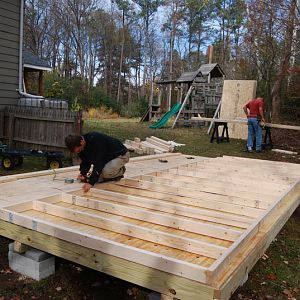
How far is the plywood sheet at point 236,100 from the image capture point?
1154 centimetres

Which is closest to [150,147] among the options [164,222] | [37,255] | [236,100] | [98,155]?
[236,100]

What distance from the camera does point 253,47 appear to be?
49.0ft

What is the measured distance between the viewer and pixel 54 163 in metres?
6.26

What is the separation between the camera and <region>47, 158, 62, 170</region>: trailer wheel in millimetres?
6230

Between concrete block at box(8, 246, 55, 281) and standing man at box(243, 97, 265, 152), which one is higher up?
standing man at box(243, 97, 265, 152)

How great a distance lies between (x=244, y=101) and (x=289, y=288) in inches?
366

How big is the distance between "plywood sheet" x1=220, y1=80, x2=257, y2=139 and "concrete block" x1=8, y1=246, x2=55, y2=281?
981cm

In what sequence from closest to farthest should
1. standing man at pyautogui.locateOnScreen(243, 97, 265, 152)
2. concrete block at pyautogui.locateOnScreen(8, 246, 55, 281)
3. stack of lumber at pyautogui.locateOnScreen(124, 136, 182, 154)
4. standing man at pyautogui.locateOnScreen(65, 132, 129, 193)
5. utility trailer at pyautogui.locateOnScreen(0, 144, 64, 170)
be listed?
1. concrete block at pyautogui.locateOnScreen(8, 246, 55, 281)
2. standing man at pyautogui.locateOnScreen(65, 132, 129, 193)
3. utility trailer at pyautogui.locateOnScreen(0, 144, 64, 170)
4. stack of lumber at pyautogui.locateOnScreen(124, 136, 182, 154)
5. standing man at pyautogui.locateOnScreen(243, 97, 265, 152)

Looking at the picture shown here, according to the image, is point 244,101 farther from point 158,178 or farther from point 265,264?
point 265,264

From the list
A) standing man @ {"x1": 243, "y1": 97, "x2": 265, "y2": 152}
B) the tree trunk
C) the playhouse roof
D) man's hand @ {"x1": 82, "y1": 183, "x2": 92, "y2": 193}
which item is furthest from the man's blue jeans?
the playhouse roof

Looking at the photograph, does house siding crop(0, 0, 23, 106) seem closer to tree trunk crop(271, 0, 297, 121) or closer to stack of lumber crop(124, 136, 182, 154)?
stack of lumber crop(124, 136, 182, 154)

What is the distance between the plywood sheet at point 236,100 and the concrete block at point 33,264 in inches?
386

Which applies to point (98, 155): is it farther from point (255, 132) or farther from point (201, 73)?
point (201, 73)

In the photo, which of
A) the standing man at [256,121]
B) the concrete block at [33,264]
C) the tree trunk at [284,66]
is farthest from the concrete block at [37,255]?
the tree trunk at [284,66]
